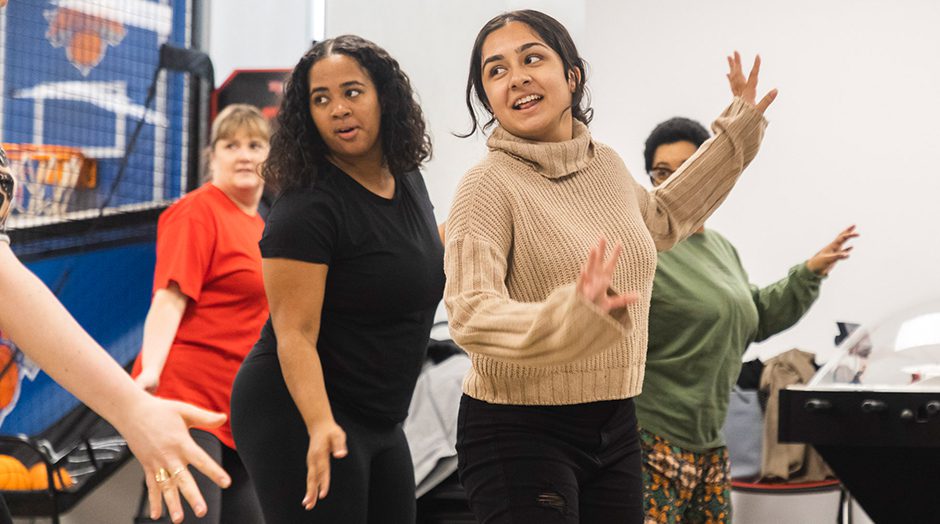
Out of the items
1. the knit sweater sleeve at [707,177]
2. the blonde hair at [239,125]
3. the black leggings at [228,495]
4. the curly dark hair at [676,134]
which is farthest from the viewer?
the blonde hair at [239,125]

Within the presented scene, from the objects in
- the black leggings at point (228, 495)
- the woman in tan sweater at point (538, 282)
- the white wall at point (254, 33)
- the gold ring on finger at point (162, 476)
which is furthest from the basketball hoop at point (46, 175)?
the gold ring on finger at point (162, 476)

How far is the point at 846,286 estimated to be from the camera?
4.29 meters

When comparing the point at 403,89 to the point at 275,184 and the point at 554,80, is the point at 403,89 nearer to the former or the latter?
the point at 275,184

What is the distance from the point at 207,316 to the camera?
289cm

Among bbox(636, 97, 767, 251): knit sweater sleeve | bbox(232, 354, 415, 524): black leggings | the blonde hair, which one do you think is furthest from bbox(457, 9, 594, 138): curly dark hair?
the blonde hair

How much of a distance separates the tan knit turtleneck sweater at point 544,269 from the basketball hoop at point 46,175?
2221mm

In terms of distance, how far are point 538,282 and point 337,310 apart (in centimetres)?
47

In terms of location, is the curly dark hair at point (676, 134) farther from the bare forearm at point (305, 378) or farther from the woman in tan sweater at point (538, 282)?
the bare forearm at point (305, 378)

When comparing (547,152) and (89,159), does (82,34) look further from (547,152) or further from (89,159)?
(547,152)

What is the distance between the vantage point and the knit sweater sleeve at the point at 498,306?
1397mm

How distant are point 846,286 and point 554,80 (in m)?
2.79

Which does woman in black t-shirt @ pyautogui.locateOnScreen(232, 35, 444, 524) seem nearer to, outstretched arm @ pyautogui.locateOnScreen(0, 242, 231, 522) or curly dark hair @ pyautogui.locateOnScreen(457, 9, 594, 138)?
curly dark hair @ pyautogui.locateOnScreen(457, 9, 594, 138)

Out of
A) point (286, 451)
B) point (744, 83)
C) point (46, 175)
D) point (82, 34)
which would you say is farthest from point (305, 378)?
point (82, 34)

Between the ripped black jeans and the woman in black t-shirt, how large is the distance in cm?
29
